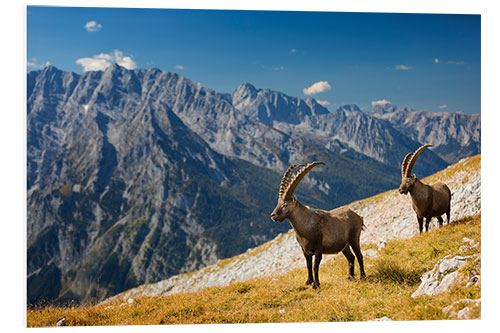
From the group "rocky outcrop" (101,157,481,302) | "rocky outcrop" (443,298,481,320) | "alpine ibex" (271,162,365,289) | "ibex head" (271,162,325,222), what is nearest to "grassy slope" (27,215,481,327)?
"rocky outcrop" (443,298,481,320)

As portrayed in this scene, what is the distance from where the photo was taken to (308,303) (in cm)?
1019

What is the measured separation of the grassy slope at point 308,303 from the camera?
8945 millimetres

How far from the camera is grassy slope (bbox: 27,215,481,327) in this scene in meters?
8.95

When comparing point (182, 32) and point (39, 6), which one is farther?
point (182, 32)

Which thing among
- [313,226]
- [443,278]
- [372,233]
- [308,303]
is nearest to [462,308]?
[443,278]

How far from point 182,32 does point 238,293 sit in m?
13.5

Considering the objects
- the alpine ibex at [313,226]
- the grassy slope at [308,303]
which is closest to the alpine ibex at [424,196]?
the grassy slope at [308,303]

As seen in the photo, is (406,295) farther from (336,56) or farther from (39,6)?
(39,6)

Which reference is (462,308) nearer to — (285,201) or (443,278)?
(443,278)

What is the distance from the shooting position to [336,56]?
1988cm

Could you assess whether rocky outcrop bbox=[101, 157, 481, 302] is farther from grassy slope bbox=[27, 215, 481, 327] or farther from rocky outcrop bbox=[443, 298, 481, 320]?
rocky outcrop bbox=[443, 298, 481, 320]

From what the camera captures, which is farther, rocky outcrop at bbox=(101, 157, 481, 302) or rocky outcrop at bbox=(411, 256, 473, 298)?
rocky outcrop at bbox=(101, 157, 481, 302)

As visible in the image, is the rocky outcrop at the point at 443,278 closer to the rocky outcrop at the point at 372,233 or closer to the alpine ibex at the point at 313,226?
the alpine ibex at the point at 313,226
